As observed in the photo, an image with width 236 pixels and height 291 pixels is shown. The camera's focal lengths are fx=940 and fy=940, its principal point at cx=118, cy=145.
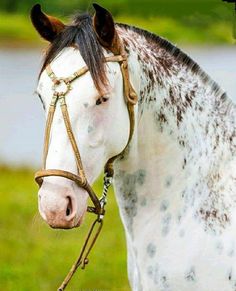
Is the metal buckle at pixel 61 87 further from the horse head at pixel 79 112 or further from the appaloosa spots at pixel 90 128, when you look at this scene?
the appaloosa spots at pixel 90 128

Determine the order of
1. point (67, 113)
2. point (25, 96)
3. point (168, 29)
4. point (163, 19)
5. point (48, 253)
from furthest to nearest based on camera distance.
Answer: point (168, 29)
point (25, 96)
point (163, 19)
point (48, 253)
point (67, 113)

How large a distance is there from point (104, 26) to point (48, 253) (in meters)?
4.44

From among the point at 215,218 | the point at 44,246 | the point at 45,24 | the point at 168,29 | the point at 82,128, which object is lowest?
the point at 215,218

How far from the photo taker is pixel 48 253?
25.7 feet

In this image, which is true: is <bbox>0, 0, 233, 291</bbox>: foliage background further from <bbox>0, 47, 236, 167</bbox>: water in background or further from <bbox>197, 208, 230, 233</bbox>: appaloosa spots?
<bbox>0, 47, 236, 167</bbox>: water in background

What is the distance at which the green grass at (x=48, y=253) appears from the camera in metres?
6.94

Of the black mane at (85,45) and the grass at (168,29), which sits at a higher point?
the grass at (168,29)

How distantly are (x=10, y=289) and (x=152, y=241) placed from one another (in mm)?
3178

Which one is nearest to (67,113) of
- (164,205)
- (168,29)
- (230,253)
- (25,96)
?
(164,205)

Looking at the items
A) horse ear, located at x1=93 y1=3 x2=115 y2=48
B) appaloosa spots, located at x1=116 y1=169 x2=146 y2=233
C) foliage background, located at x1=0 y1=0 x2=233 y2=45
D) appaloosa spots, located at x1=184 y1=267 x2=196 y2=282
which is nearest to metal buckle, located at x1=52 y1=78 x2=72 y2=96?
horse ear, located at x1=93 y1=3 x2=115 y2=48

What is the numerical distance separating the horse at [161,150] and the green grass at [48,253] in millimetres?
2486

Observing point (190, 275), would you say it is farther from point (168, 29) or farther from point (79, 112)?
point (168, 29)

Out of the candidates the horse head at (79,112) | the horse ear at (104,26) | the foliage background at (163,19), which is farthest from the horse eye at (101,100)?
the foliage background at (163,19)

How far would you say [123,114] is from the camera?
12.0 ft
